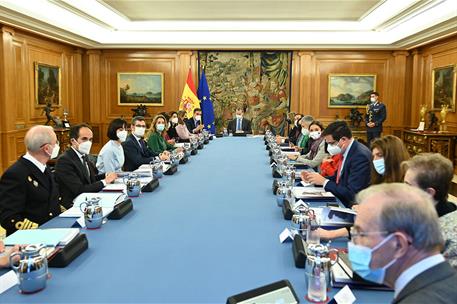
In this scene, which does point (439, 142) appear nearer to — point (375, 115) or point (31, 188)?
point (375, 115)

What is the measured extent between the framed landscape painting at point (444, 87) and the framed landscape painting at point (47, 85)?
914cm

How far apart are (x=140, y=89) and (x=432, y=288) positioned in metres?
12.0

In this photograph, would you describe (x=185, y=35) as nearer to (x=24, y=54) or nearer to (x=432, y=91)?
(x=24, y=54)

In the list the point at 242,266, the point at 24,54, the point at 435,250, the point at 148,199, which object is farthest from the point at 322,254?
the point at 24,54

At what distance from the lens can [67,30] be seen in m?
9.45

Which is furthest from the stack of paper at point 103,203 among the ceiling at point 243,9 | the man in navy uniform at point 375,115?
the man in navy uniform at point 375,115

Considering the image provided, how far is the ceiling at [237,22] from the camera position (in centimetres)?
859

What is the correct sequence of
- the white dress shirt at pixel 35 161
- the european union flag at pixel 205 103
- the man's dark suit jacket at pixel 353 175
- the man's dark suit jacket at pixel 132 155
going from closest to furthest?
1. the white dress shirt at pixel 35 161
2. the man's dark suit jacket at pixel 353 175
3. the man's dark suit jacket at pixel 132 155
4. the european union flag at pixel 205 103

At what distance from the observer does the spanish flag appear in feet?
37.7

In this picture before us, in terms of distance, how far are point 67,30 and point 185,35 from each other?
336 centimetres

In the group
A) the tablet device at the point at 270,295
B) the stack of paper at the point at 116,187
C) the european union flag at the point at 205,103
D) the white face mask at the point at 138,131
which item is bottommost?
the tablet device at the point at 270,295

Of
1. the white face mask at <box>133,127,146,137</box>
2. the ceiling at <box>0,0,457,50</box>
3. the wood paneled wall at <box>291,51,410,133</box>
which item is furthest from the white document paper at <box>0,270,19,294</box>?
the wood paneled wall at <box>291,51,410,133</box>

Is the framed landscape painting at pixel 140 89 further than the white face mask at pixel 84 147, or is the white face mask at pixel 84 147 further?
the framed landscape painting at pixel 140 89

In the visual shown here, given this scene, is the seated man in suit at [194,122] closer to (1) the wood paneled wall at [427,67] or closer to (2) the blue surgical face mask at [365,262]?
(1) the wood paneled wall at [427,67]
